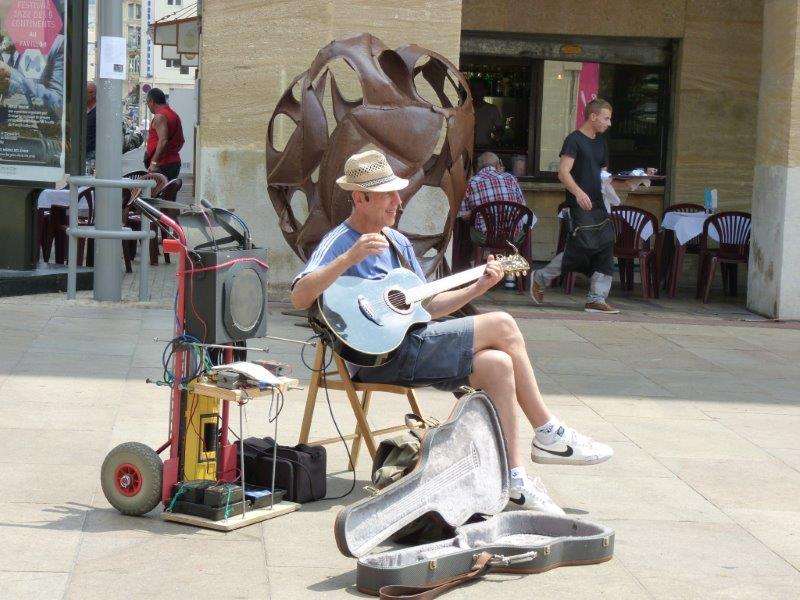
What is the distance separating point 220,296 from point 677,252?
8.32m

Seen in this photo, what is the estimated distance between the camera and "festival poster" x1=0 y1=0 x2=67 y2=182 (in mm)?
10305

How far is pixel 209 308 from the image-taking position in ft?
15.5

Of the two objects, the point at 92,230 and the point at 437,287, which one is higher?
the point at 437,287

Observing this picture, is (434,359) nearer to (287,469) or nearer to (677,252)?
(287,469)

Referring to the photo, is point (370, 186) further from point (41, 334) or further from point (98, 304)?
point (98, 304)

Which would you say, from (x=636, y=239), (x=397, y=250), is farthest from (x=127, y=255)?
(x=397, y=250)

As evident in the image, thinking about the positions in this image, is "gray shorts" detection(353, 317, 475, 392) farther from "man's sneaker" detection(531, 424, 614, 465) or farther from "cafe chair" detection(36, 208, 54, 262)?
"cafe chair" detection(36, 208, 54, 262)

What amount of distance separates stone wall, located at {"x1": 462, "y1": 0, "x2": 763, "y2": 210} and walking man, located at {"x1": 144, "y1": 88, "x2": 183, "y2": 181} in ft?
11.3

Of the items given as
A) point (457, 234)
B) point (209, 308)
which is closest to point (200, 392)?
point (209, 308)

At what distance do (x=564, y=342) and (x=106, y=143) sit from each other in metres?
3.82

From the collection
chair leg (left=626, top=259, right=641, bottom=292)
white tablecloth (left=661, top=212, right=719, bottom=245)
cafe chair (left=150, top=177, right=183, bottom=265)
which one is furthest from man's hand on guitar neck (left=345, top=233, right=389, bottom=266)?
chair leg (left=626, top=259, right=641, bottom=292)

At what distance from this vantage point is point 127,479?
15.7 feet

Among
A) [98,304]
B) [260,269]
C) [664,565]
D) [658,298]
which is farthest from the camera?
[658,298]

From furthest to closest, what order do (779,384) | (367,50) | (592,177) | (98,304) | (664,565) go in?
(592,177) < (98,304) < (367,50) < (779,384) < (664,565)
